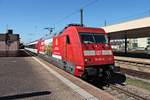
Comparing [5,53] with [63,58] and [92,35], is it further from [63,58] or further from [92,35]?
[92,35]

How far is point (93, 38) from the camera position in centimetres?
1369

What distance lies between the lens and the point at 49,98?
8.30 metres

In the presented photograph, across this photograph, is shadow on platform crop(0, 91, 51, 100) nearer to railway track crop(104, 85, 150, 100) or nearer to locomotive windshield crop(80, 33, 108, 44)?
railway track crop(104, 85, 150, 100)

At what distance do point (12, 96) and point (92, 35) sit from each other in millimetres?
6447

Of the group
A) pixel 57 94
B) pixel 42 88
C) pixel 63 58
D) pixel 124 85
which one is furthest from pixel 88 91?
pixel 63 58

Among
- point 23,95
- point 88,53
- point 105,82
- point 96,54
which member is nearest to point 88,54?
point 88,53

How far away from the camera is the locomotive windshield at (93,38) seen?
13.4 metres

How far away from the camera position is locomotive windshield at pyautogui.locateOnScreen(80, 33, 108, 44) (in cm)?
1337

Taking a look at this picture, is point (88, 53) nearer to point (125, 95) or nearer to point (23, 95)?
point (125, 95)

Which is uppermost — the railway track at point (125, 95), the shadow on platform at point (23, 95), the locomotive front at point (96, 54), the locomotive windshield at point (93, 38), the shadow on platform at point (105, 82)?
the locomotive windshield at point (93, 38)

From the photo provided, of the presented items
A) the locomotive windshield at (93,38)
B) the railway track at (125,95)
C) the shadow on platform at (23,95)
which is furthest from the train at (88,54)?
the shadow on platform at (23,95)

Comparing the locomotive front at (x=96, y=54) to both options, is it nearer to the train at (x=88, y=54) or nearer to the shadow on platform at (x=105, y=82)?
the train at (x=88, y=54)

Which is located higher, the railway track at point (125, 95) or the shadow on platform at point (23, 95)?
the shadow on platform at point (23, 95)

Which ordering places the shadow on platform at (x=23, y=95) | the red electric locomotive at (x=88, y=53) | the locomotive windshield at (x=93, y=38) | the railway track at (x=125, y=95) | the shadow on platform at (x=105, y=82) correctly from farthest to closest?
the shadow on platform at (x=105, y=82), the locomotive windshield at (x=93, y=38), the red electric locomotive at (x=88, y=53), the railway track at (x=125, y=95), the shadow on platform at (x=23, y=95)
